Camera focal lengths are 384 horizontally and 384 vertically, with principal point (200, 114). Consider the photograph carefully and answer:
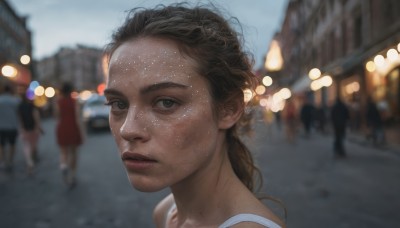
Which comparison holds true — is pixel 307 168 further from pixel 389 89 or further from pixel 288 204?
pixel 389 89

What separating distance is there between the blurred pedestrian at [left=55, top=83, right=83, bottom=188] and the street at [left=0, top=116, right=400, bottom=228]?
0.37m

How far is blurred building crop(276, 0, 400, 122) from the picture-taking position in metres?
15.7

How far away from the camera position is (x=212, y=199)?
1.33m

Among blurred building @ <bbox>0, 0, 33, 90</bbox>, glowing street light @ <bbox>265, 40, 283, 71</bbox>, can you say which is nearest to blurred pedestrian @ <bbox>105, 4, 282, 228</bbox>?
glowing street light @ <bbox>265, 40, 283, 71</bbox>

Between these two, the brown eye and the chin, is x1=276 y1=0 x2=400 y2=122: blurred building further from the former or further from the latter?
the chin

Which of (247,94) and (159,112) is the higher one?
(247,94)

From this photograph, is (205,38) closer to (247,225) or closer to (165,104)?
(165,104)

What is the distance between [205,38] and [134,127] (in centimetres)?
37

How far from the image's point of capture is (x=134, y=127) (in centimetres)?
117

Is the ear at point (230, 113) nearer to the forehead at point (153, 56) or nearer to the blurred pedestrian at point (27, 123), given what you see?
the forehead at point (153, 56)

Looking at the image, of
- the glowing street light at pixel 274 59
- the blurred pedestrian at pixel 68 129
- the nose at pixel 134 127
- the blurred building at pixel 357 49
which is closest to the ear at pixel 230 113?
the nose at pixel 134 127

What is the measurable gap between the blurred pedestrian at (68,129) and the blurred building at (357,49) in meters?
7.92

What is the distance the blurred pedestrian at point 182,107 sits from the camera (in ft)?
3.86

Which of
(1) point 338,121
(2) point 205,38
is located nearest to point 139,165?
(2) point 205,38
